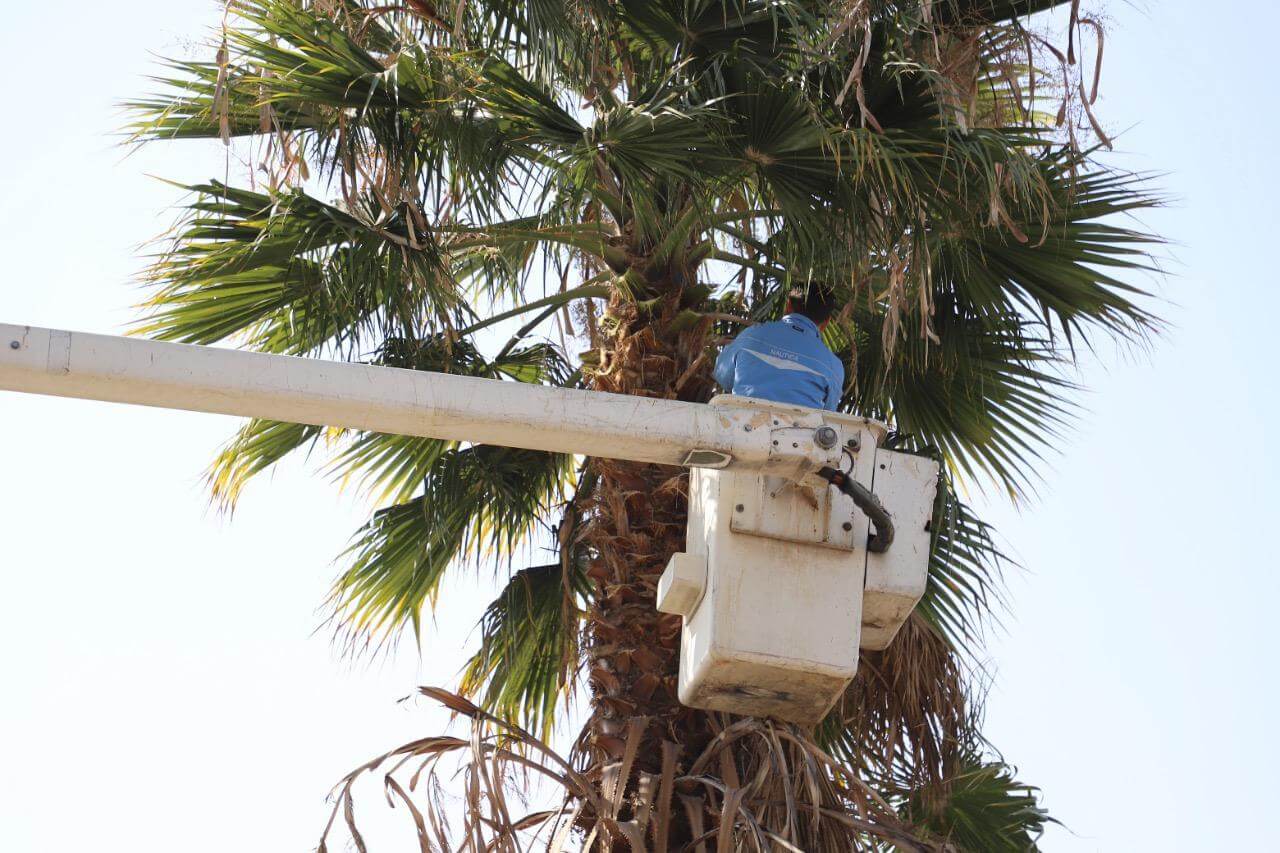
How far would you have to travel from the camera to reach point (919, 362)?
30.8 feet

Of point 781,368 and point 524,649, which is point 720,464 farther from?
point 524,649

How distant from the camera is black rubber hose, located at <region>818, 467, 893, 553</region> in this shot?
232 inches

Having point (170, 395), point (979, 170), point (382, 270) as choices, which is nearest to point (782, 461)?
point (170, 395)

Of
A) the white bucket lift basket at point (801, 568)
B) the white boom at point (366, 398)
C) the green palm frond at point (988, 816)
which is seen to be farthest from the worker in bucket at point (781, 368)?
the green palm frond at point (988, 816)

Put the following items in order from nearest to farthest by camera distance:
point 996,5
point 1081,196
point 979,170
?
point 979,170
point 996,5
point 1081,196

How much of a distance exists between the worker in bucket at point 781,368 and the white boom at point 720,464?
19.3 inches

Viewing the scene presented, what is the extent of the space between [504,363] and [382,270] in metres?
1.49

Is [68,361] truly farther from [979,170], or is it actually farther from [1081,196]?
[1081,196]

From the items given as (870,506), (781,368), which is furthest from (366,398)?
(781,368)

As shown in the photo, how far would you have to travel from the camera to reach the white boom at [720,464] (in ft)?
17.5

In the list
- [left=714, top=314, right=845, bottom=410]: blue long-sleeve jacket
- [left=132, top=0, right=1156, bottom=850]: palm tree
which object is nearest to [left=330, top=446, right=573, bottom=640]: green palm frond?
[left=132, top=0, right=1156, bottom=850]: palm tree

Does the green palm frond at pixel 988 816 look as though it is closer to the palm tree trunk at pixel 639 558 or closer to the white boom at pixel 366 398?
the palm tree trunk at pixel 639 558

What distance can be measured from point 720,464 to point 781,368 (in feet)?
4.43

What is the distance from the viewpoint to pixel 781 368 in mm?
6957
